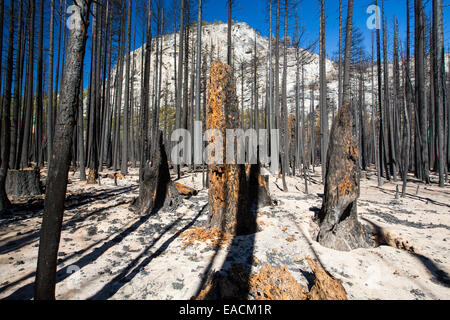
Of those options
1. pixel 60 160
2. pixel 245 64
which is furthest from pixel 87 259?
pixel 245 64

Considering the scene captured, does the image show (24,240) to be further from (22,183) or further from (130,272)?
(22,183)

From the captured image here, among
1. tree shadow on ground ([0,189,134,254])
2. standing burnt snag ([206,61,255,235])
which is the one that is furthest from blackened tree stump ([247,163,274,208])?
tree shadow on ground ([0,189,134,254])

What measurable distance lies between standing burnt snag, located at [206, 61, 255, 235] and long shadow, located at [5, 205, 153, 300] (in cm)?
179

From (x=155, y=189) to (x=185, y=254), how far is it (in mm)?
2772

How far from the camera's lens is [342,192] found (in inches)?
160

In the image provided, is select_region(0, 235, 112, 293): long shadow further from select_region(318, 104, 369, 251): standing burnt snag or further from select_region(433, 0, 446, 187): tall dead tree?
select_region(433, 0, 446, 187): tall dead tree

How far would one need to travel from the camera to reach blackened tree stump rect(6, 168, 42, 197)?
6.30 metres

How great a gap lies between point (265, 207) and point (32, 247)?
5302 mm

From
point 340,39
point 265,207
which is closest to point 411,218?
point 265,207

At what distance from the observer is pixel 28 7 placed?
9023 mm

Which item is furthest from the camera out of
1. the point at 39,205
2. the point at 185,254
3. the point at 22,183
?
the point at 22,183

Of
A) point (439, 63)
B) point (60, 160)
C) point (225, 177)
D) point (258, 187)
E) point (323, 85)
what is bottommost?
point (258, 187)

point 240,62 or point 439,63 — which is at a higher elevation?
point 240,62

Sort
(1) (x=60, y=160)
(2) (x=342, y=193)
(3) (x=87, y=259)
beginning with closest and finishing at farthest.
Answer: (1) (x=60, y=160), (3) (x=87, y=259), (2) (x=342, y=193)
